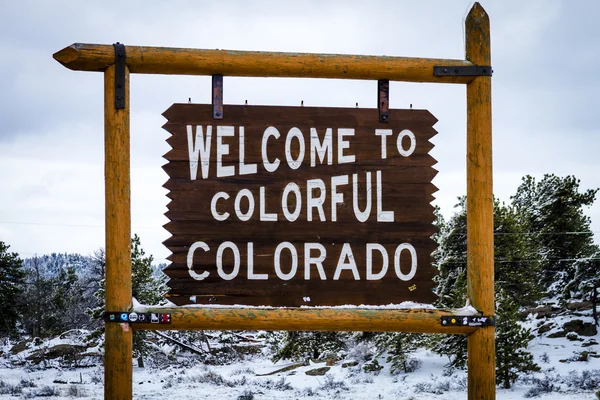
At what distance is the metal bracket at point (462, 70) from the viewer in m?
5.21

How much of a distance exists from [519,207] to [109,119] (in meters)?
33.5

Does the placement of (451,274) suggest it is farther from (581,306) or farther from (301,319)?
(301,319)

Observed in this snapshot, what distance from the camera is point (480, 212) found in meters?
5.16

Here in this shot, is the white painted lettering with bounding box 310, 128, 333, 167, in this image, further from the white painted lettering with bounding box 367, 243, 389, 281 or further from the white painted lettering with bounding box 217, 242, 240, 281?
the white painted lettering with bounding box 217, 242, 240, 281

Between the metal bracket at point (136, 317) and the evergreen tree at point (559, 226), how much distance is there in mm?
28589

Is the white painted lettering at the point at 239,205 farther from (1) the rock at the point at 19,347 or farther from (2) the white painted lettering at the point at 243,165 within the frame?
(1) the rock at the point at 19,347

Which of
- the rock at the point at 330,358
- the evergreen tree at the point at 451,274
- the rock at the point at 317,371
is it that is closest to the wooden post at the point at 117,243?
the evergreen tree at the point at 451,274

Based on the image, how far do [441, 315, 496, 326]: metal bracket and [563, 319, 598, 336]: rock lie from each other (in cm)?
2796

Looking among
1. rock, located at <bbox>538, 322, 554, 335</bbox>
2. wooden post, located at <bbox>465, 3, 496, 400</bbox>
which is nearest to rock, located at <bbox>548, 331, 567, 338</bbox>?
rock, located at <bbox>538, 322, 554, 335</bbox>

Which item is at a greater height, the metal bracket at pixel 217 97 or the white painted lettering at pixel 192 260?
the metal bracket at pixel 217 97

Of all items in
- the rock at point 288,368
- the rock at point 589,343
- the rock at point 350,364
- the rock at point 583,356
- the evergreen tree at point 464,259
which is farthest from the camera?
the rock at point 589,343

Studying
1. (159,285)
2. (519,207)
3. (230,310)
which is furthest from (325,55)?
(519,207)

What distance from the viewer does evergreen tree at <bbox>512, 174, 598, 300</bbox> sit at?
31312mm

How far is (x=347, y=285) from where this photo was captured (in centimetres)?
509
